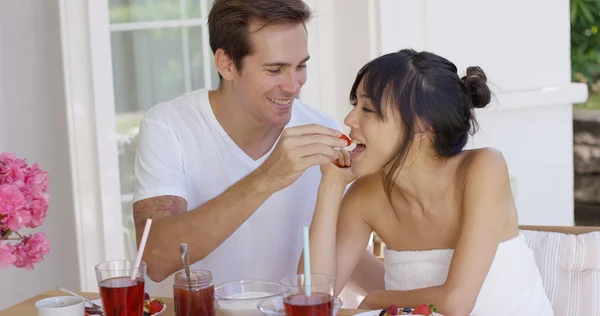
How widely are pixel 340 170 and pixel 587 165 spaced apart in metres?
4.67

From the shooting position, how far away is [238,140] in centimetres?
251

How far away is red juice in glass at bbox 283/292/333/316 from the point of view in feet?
4.62

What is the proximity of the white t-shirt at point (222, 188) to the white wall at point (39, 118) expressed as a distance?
4.25ft

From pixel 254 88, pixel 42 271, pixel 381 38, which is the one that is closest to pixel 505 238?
pixel 254 88

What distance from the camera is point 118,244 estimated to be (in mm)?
3486

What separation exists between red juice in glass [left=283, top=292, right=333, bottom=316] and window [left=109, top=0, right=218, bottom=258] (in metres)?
2.23

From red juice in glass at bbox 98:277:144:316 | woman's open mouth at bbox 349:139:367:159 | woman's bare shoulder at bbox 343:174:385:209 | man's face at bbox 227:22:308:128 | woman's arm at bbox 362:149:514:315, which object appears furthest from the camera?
man's face at bbox 227:22:308:128

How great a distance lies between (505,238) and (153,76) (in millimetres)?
1966

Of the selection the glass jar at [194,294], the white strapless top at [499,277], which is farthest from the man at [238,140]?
the glass jar at [194,294]

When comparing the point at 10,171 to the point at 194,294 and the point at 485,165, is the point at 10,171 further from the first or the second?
the point at 485,165

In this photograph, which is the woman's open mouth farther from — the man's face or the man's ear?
the man's ear

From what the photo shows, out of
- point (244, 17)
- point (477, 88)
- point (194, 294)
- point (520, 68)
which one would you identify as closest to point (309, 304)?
point (194, 294)

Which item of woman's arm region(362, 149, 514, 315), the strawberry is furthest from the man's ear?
the strawberry

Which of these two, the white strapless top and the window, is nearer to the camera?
the white strapless top
